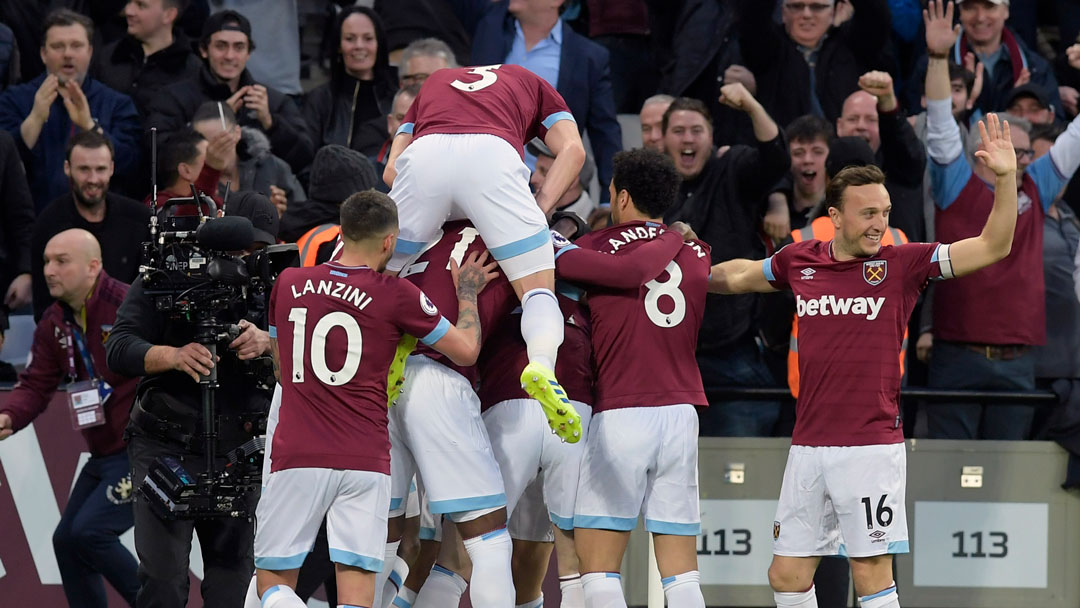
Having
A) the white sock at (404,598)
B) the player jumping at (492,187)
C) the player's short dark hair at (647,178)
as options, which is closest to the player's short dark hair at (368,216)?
the player jumping at (492,187)

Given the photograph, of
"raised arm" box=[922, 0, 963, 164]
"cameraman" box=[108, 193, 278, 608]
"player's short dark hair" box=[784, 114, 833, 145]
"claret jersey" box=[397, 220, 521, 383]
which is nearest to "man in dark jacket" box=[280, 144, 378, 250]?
"cameraman" box=[108, 193, 278, 608]

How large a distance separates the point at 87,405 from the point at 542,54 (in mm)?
3934

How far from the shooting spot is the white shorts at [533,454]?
6.34m

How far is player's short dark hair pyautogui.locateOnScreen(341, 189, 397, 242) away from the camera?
5.82 metres

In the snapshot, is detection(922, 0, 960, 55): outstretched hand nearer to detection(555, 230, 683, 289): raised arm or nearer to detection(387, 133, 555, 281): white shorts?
detection(555, 230, 683, 289): raised arm

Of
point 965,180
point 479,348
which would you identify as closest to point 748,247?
point 965,180

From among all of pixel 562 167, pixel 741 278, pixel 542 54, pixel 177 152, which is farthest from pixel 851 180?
pixel 177 152

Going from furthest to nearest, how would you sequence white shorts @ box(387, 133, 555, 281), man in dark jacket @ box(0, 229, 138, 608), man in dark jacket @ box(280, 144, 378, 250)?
man in dark jacket @ box(280, 144, 378, 250), man in dark jacket @ box(0, 229, 138, 608), white shorts @ box(387, 133, 555, 281)

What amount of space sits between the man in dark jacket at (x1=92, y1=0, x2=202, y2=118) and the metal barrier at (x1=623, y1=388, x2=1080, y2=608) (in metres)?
4.42

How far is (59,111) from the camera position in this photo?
9.53m

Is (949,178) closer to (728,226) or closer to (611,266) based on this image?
(728,226)

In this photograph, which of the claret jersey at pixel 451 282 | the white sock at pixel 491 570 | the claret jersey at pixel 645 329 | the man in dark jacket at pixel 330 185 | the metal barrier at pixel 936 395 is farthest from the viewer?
the metal barrier at pixel 936 395

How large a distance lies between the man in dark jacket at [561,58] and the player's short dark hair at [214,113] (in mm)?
1758

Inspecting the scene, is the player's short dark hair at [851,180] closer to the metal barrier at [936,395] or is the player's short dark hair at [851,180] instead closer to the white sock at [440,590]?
the metal barrier at [936,395]
